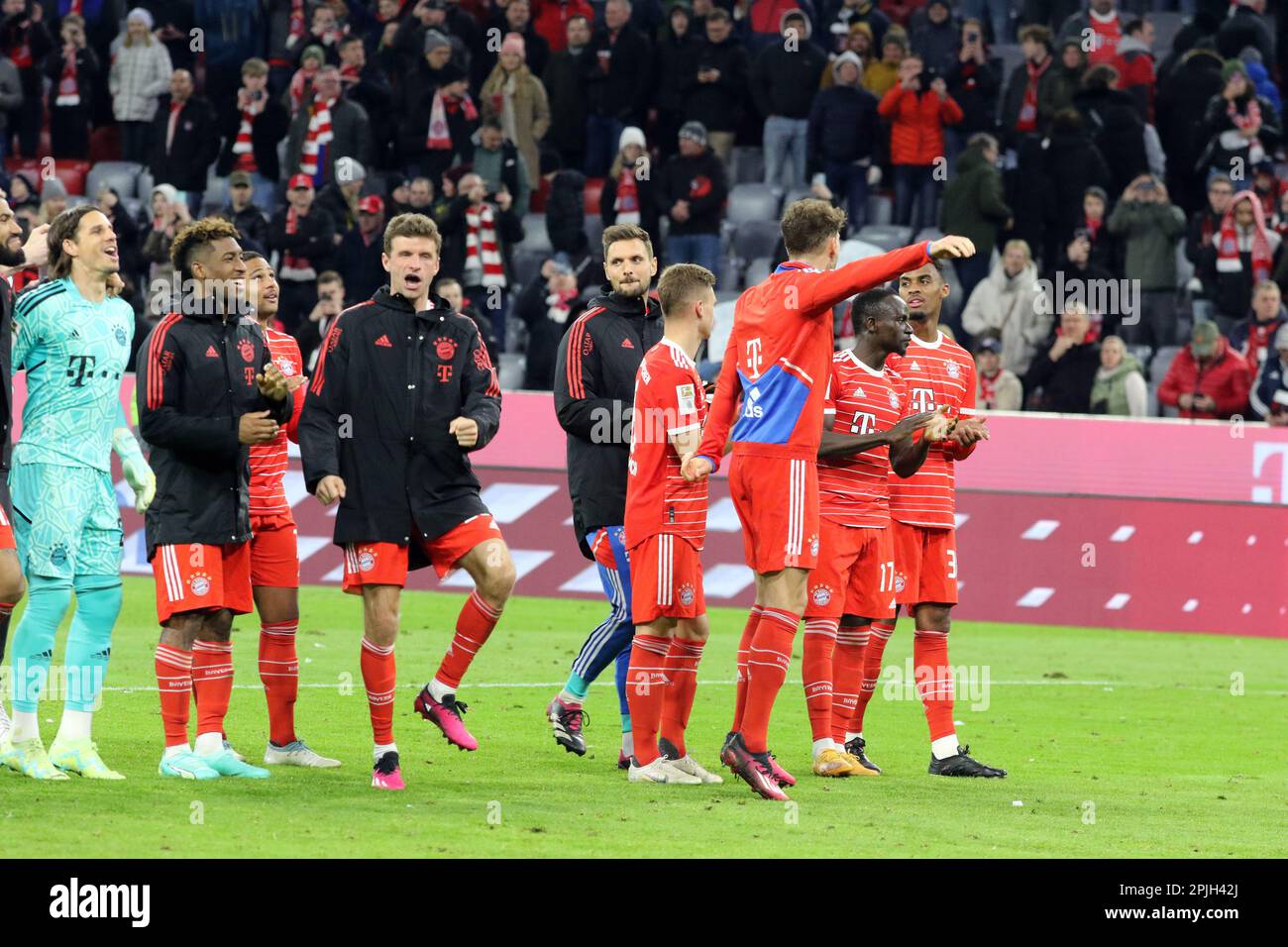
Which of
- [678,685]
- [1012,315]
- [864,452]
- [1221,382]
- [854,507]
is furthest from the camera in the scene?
[1012,315]

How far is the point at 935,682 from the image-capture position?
9117mm

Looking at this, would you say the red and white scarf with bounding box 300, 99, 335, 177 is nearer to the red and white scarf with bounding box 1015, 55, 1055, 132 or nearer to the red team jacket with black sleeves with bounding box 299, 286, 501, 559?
the red and white scarf with bounding box 1015, 55, 1055, 132

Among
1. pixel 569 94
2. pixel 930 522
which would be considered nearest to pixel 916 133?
pixel 569 94

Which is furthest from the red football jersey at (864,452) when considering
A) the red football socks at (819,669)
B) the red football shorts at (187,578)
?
the red football shorts at (187,578)

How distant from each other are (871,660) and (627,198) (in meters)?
12.4

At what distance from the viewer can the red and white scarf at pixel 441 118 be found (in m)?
22.1

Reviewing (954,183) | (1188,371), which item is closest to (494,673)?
(1188,371)

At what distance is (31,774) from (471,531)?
2.02 m

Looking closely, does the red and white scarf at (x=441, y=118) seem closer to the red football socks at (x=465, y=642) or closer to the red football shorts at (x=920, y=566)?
the red football socks at (x=465, y=642)

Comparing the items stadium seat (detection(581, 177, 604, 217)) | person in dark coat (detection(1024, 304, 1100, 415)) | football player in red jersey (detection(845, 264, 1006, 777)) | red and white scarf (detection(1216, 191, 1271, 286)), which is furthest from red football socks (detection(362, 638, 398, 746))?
stadium seat (detection(581, 177, 604, 217))

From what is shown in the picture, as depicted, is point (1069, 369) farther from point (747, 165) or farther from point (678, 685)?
point (678, 685)

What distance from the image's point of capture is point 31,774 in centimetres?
809

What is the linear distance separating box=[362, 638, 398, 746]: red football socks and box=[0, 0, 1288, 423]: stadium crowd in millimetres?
11143

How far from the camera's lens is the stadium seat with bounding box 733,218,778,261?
22.6 m
